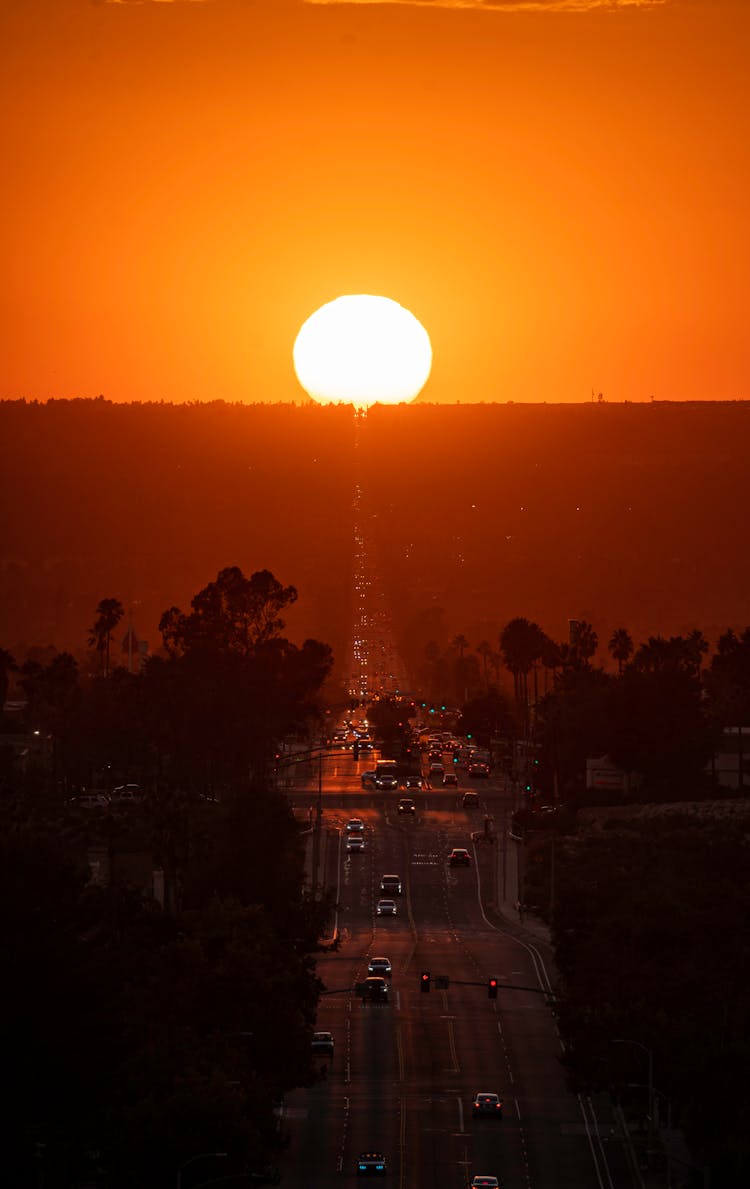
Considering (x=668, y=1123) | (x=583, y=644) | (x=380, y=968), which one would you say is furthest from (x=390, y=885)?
(x=583, y=644)

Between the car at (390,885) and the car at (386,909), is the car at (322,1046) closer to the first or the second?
the car at (386,909)

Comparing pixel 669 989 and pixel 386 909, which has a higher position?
pixel 386 909

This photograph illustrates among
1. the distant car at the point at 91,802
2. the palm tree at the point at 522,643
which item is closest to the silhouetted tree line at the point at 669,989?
the distant car at the point at 91,802

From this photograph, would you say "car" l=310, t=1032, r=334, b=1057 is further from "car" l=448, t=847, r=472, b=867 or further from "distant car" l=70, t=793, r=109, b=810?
"distant car" l=70, t=793, r=109, b=810

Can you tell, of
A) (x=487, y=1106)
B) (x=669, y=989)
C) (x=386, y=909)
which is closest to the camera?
(x=487, y=1106)

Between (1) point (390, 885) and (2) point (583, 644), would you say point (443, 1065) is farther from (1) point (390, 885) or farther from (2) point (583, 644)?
(2) point (583, 644)

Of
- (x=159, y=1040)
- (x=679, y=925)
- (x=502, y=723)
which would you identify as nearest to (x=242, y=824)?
(x=679, y=925)
